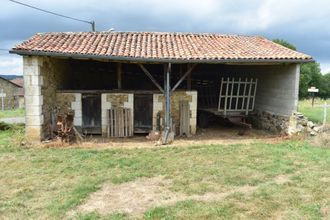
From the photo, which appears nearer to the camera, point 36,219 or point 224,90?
point 36,219

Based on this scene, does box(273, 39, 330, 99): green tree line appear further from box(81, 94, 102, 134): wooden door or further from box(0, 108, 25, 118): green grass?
box(81, 94, 102, 134): wooden door

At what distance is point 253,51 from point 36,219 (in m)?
8.88

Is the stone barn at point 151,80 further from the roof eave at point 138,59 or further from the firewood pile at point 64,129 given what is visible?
the firewood pile at point 64,129

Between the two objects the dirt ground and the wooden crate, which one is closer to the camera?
the dirt ground

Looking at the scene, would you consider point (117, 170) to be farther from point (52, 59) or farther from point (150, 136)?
point (52, 59)

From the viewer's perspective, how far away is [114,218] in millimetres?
4957

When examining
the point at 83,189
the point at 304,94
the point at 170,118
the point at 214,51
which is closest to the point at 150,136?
the point at 170,118

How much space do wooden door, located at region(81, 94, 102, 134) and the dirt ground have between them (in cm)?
38

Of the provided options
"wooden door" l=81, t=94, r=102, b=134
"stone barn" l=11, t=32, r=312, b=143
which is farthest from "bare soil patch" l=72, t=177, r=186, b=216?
"wooden door" l=81, t=94, r=102, b=134

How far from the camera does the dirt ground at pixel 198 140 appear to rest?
1033 centimetres

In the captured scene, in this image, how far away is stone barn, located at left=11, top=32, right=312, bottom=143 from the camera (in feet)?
33.8

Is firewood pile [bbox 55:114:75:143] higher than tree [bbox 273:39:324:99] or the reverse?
the reverse

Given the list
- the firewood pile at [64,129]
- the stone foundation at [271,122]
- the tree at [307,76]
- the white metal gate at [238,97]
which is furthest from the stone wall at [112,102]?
the tree at [307,76]

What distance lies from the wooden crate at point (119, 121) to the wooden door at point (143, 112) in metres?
0.26
